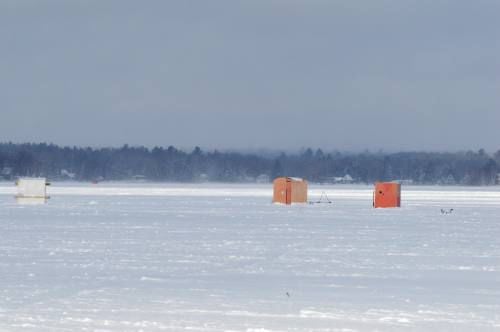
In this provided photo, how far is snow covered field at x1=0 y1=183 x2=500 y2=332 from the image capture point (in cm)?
1055

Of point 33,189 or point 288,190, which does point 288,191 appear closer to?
point 288,190

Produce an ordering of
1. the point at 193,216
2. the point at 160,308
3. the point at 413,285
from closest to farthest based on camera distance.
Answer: the point at 160,308
the point at 413,285
the point at 193,216

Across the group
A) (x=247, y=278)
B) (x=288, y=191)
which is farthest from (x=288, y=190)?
(x=247, y=278)

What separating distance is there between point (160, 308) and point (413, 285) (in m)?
3.97

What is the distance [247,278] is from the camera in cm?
1433

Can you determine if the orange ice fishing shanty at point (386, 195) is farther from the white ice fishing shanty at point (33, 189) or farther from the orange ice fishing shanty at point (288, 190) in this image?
the white ice fishing shanty at point (33, 189)

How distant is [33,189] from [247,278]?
112ft

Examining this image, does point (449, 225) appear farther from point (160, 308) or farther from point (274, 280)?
point (160, 308)

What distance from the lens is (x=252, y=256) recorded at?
17781 millimetres

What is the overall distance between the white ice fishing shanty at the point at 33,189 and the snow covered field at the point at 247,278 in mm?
21029

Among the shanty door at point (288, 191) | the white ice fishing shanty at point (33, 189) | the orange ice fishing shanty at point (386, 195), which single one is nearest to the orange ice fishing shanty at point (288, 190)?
the shanty door at point (288, 191)

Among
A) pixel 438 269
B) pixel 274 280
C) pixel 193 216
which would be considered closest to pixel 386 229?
pixel 193 216

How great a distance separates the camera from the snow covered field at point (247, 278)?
1055cm

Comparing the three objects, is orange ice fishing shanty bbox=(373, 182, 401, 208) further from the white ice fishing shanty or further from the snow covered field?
the snow covered field
